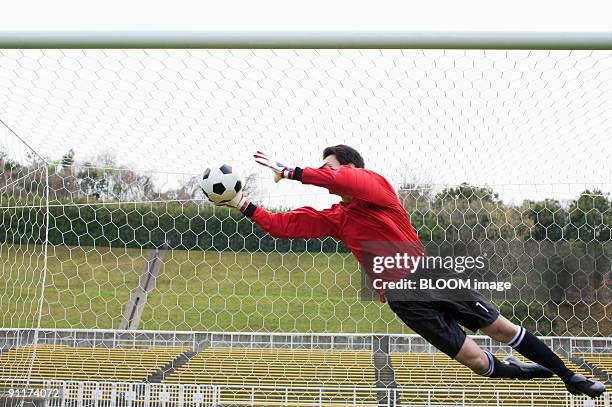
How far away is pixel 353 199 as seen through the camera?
2.81 metres

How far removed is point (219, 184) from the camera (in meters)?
2.81

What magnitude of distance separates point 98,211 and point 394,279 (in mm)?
3544

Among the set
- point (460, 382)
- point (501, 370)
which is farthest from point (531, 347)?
point (460, 382)

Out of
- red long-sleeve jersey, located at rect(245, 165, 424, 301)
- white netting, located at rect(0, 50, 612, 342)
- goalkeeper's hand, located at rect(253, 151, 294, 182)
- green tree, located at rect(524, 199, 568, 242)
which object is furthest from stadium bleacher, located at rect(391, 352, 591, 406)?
goalkeeper's hand, located at rect(253, 151, 294, 182)

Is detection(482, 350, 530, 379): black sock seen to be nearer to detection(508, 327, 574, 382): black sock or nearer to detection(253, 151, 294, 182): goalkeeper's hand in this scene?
detection(508, 327, 574, 382): black sock

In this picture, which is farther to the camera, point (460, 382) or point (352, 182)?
point (460, 382)

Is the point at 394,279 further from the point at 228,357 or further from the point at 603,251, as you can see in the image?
the point at 228,357

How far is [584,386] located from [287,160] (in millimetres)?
2167

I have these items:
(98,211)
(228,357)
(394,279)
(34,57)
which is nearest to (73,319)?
(228,357)

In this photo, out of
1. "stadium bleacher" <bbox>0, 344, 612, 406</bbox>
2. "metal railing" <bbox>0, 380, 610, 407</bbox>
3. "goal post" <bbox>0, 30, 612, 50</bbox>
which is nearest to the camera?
"goal post" <bbox>0, 30, 612, 50</bbox>

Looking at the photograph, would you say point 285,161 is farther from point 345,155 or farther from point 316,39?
point 316,39

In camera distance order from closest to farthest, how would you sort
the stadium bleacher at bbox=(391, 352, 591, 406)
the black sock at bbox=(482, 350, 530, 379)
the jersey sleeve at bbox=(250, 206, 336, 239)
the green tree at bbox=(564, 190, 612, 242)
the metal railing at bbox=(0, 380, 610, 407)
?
the black sock at bbox=(482, 350, 530, 379) → the jersey sleeve at bbox=(250, 206, 336, 239) → the green tree at bbox=(564, 190, 612, 242) → the metal railing at bbox=(0, 380, 610, 407) → the stadium bleacher at bbox=(391, 352, 591, 406)

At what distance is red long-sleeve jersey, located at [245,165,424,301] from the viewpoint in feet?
8.29

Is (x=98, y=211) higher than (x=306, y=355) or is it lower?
higher
